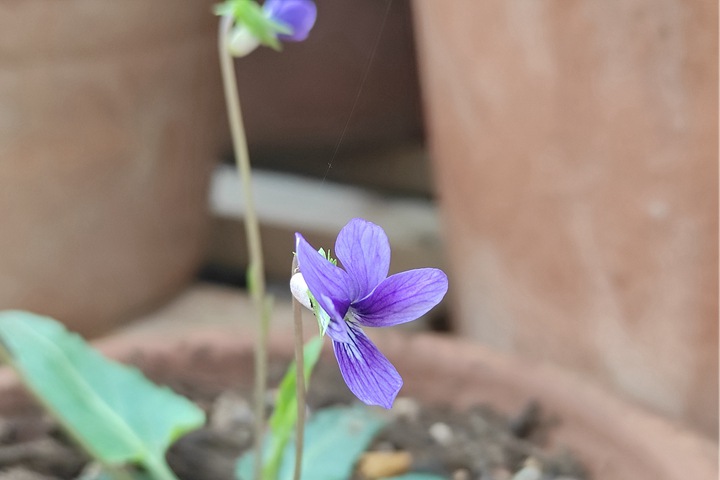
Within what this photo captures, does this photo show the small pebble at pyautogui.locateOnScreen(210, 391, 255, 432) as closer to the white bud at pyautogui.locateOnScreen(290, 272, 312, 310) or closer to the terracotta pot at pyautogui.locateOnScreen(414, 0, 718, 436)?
the terracotta pot at pyautogui.locateOnScreen(414, 0, 718, 436)

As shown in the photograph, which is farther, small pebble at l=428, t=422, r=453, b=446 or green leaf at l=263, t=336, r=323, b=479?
small pebble at l=428, t=422, r=453, b=446

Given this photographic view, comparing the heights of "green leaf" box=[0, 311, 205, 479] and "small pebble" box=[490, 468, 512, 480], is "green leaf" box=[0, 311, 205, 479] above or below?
below

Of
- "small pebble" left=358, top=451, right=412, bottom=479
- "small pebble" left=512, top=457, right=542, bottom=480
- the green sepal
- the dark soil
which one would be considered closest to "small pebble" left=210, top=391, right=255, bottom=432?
the dark soil

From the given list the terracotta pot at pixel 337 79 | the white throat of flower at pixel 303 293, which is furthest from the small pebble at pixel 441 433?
the white throat of flower at pixel 303 293

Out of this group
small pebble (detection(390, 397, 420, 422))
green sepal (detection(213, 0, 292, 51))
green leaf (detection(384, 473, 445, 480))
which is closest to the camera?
green sepal (detection(213, 0, 292, 51))

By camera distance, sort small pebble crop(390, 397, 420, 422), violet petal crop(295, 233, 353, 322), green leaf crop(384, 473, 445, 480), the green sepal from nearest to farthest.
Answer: violet petal crop(295, 233, 353, 322)
the green sepal
green leaf crop(384, 473, 445, 480)
small pebble crop(390, 397, 420, 422)

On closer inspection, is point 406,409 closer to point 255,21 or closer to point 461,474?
point 461,474

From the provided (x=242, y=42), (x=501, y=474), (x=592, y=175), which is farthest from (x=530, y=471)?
(x=242, y=42)

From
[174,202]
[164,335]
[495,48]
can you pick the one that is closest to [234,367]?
[164,335]
